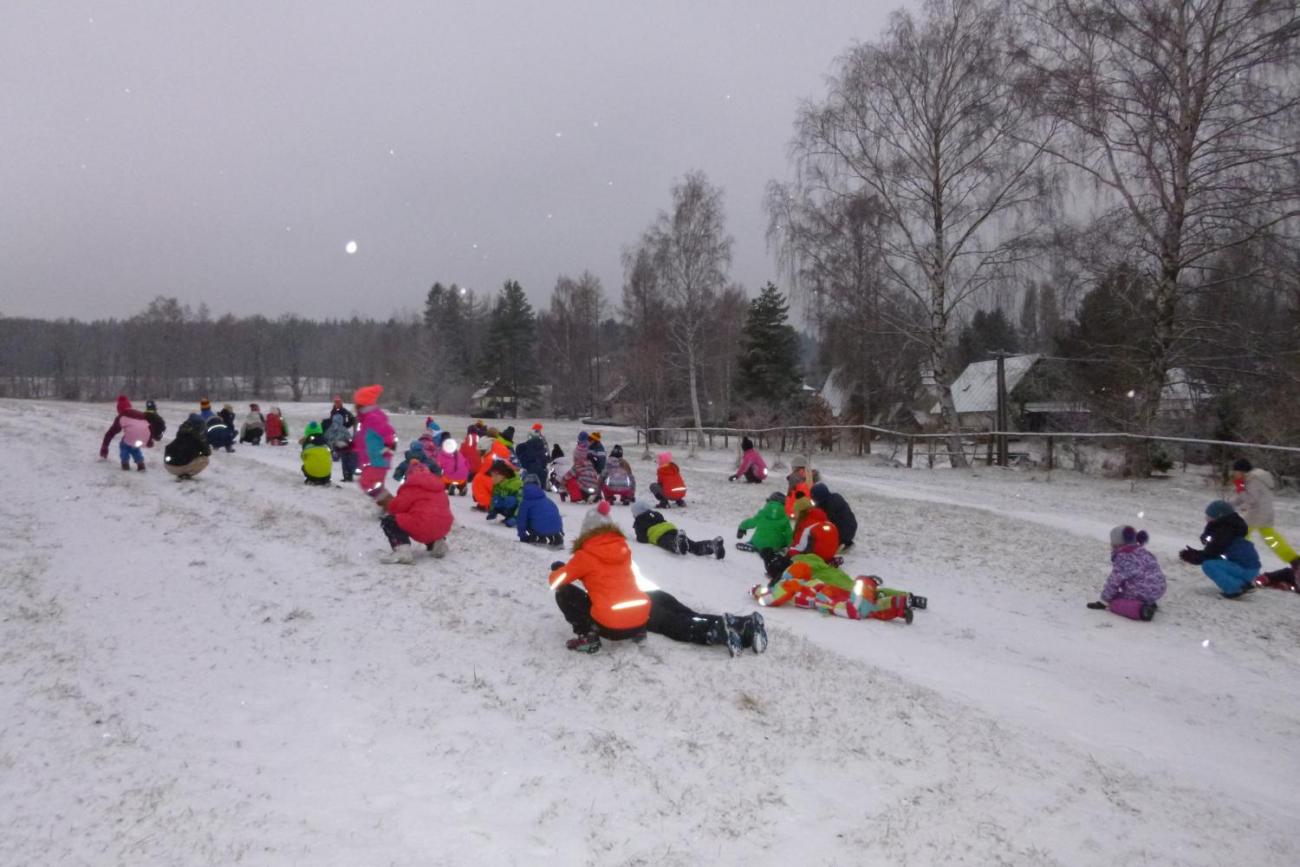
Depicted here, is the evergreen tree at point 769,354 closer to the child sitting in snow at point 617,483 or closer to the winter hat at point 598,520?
the child sitting in snow at point 617,483

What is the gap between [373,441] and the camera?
12703 millimetres

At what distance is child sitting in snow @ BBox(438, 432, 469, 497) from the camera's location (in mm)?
15031

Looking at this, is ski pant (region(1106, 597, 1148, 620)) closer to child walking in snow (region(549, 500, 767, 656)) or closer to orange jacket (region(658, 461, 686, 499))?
child walking in snow (region(549, 500, 767, 656))

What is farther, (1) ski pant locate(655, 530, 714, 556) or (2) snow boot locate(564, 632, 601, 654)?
(1) ski pant locate(655, 530, 714, 556)

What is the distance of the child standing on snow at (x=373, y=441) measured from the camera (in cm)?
1257

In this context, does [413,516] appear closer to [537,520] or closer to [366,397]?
[537,520]

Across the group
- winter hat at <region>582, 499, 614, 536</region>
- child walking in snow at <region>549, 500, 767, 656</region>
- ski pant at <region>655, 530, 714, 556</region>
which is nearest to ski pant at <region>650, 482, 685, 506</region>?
ski pant at <region>655, 530, 714, 556</region>

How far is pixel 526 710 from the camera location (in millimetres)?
5684

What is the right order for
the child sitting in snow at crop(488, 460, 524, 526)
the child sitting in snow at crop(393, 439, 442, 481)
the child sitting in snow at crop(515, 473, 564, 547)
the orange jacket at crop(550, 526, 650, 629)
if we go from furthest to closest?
the child sitting in snow at crop(488, 460, 524, 526), the child sitting in snow at crop(393, 439, 442, 481), the child sitting in snow at crop(515, 473, 564, 547), the orange jacket at crop(550, 526, 650, 629)

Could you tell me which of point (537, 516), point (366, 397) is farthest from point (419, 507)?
point (366, 397)

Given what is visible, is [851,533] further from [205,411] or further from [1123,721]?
[205,411]

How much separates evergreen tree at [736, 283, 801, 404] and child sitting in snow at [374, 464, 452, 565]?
37.2m

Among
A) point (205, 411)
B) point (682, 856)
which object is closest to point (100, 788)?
point (682, 856)

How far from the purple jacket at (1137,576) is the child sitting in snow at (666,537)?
509 centimetres
